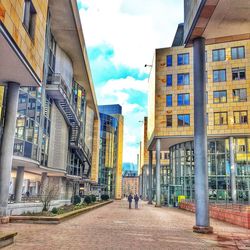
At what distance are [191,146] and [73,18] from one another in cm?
2220

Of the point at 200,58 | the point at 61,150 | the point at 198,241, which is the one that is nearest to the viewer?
the point at 198,241

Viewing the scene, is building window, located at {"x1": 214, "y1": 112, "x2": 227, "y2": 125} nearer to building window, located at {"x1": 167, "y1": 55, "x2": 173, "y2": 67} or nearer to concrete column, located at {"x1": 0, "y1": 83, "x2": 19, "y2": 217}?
building window, located at {"x1": 167, "y1": 55, "x2": 173, "y2": 67}

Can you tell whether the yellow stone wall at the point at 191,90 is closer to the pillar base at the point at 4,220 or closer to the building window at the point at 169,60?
the building window at the point at 169,60

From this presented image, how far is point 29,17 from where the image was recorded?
51.3 ft

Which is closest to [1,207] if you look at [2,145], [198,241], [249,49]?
[2,145]

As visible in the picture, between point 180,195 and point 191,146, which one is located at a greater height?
point 191,146

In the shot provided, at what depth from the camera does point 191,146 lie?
142 ft

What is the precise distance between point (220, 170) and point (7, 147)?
2997 centimetres

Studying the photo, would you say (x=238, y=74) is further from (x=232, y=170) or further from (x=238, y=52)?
(x=232, y=170)

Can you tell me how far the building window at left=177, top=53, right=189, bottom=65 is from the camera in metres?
43.3

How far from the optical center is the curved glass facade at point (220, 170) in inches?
1526

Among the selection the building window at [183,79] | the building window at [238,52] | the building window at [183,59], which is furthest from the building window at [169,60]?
the building window at [238,52]

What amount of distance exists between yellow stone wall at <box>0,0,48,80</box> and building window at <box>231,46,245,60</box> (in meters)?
29.0

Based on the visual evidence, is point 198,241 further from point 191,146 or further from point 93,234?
point 191,146
